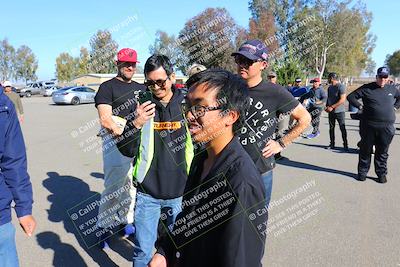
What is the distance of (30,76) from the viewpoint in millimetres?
75625

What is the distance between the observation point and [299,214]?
474 centimetres

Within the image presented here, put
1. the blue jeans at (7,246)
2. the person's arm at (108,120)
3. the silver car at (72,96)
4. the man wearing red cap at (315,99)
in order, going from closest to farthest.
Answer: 1. the blue jeans at (7,246)
2. the person's arm at (108,120)
3. the man wearing red cap at (315,99)
4. the silver car at (72,96)

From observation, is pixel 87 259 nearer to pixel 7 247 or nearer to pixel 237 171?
pixel 7 247

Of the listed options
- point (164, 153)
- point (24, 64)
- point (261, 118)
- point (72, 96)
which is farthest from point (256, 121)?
point (24, 64)

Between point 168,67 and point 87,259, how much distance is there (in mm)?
2214

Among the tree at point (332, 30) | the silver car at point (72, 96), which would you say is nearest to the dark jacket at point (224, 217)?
the silver car at point (72, 96)

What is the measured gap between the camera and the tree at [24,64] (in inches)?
2893

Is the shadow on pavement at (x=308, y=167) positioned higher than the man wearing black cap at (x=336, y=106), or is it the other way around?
the man wearing black cap at (x=336, y=106)

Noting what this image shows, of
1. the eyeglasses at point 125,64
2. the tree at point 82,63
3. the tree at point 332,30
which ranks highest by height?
the tree at point 82,63

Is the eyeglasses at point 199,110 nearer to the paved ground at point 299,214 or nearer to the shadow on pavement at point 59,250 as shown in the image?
the paved ground at point 299,214

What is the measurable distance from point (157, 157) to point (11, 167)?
101 centimetres

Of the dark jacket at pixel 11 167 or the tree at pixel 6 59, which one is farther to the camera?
the tree at pixel 6 59

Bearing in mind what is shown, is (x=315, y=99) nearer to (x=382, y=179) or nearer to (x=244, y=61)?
(x=382, y=179)

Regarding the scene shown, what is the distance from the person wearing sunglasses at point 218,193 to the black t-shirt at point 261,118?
1120mm
